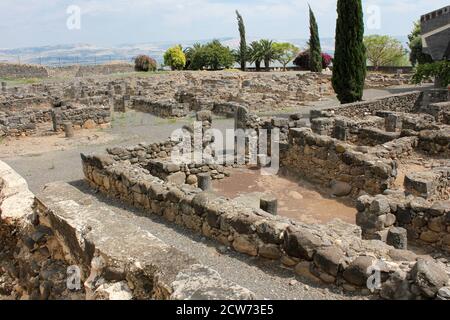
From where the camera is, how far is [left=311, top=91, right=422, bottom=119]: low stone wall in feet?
61.5

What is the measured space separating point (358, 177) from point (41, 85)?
29.5 metres

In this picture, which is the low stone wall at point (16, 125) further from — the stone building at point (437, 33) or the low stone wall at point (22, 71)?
the low stone wall at point (22, 71)

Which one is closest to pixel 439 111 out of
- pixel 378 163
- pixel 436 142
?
pixel 436 142

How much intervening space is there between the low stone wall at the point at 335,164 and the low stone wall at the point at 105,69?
41.8 m

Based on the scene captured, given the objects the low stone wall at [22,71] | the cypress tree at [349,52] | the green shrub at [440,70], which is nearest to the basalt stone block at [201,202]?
the cypress tree at [349,52]

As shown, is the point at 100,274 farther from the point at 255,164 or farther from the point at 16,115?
the point at 16,115

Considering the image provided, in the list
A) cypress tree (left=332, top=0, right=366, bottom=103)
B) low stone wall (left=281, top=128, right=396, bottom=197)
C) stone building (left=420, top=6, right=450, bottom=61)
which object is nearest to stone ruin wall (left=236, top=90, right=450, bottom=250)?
low stone wall (left=281, top=128, right=396, bottom=197)

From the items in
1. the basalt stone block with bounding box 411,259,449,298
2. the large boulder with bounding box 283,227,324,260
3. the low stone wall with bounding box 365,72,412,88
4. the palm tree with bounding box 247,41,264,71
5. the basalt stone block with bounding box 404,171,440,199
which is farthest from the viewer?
the palm tree with bounding box 247,41,264,71

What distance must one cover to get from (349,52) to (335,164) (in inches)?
530

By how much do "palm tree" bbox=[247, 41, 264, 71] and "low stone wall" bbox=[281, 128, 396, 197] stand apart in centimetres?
3842

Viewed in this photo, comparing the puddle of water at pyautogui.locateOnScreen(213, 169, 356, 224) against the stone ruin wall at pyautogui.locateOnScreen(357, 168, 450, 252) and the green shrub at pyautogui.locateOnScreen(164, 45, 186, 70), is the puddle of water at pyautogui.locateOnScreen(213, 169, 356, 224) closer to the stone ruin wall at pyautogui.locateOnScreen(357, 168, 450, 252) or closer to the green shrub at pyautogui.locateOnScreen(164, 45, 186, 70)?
the stone ruin wall at pyautogui.locateOnScreen(357, 168, 450, 252)

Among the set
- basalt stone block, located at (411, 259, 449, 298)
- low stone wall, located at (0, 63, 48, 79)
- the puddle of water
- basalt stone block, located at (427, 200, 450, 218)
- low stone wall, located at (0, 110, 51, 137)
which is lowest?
the puddle of water

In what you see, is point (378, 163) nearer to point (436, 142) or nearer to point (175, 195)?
point (436, 142)

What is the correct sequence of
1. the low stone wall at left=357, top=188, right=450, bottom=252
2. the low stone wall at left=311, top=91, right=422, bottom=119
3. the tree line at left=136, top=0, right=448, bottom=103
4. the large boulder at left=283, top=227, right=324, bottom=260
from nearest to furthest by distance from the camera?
the large boulder at left=283, top=227, right=324, bottom=260 < the low stone wall at left=357, top=188, right=450, bottom=252 < the low stone wall at left=311, top=91, right=422, bottom=119 < the tree line at left=136, top=0, right=448, bottom=103
